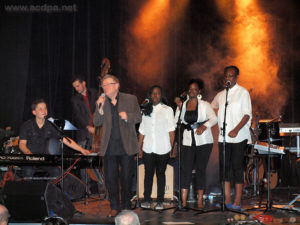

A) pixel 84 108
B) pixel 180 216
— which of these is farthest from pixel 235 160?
pixel 84 108

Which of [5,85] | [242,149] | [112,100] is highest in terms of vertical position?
[5,85]

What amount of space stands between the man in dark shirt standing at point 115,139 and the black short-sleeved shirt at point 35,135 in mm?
1546

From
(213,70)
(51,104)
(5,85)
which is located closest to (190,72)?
(213,70)

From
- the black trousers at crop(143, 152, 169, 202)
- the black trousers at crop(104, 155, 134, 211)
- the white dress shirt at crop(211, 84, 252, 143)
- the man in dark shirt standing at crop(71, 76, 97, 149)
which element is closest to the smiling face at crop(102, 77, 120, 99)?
the black trousers at crop(104, 155, 134, 211)

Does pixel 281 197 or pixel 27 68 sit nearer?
pixel 281 197

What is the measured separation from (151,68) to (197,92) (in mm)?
3030

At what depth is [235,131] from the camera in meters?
5.81

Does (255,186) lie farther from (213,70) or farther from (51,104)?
(51,104)

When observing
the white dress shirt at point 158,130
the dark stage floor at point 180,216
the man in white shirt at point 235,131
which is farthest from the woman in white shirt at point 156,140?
the man in white shirt at point 235,131

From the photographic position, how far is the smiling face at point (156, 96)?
6.49m

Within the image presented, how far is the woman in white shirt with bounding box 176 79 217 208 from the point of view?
6.30 metres

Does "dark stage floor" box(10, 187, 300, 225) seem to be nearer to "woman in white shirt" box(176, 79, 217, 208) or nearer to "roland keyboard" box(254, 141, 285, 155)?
"woman in white shirt" box(176, 79, 217, 208)

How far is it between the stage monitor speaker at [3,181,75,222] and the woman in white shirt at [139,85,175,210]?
176cm

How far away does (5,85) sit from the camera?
886 centimetres
